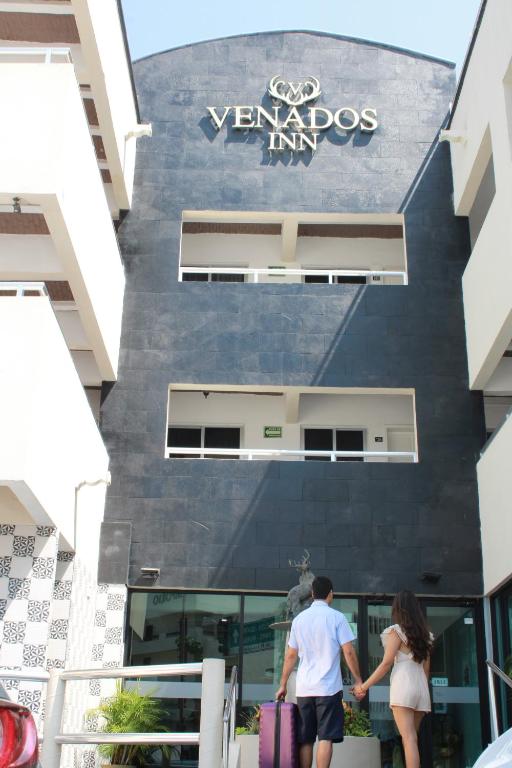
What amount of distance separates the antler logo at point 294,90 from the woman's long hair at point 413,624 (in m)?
11.2

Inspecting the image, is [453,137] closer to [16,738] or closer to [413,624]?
[413,624]

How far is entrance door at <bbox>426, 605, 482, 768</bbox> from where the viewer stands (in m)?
13.3

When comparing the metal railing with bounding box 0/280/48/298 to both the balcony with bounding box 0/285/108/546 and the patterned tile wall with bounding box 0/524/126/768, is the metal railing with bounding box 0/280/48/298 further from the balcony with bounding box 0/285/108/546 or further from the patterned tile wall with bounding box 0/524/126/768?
the patterned tile wall with bounding box 0/524/126/768

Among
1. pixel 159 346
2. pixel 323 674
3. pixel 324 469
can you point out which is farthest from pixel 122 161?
pixel 323 674

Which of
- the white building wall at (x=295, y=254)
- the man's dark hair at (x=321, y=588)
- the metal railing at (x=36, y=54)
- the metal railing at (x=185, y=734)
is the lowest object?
the metal railing at (x=185, y=734)

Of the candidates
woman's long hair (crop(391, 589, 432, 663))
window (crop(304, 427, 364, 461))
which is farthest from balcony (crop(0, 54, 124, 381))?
woman's long hair (crop(391, 589, 432, 663))

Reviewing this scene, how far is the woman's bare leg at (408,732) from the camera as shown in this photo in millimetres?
7363

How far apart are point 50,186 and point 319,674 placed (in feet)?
21.0

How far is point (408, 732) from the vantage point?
7.52 metres

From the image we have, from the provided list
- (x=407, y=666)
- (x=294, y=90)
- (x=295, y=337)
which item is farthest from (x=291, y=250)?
(x=407, y=666)

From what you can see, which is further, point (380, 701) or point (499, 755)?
point (380, 701)

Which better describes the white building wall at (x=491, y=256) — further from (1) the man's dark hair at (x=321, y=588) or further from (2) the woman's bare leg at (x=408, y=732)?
(2) the woman's bare leg at (x=408, y=732)

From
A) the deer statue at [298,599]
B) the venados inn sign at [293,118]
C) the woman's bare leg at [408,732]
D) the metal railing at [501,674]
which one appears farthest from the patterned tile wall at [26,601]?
the venados inn sign at [293,118]

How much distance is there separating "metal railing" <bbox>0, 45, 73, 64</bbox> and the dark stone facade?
4.46 m
